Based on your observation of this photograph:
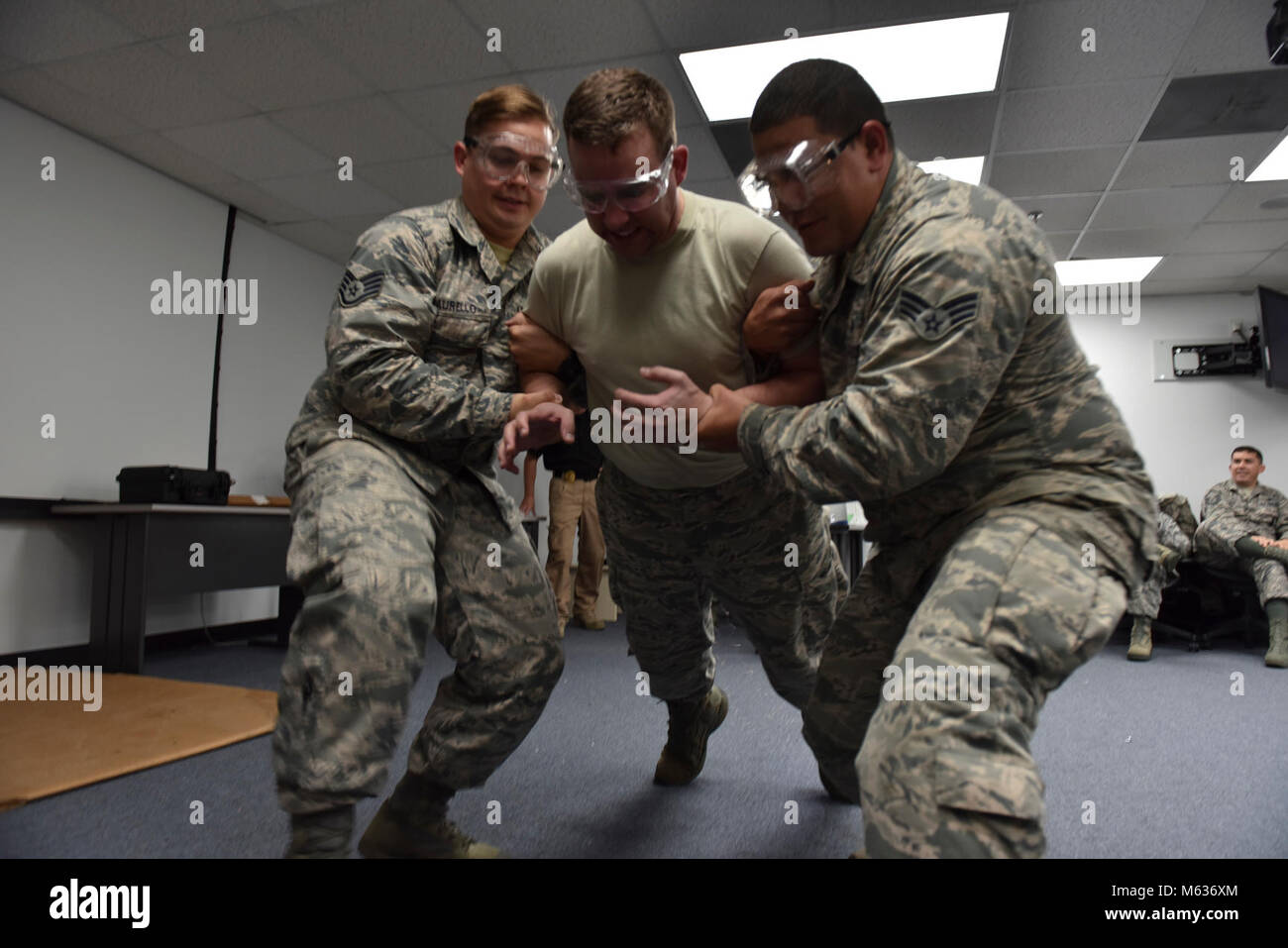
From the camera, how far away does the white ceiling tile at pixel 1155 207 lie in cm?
488

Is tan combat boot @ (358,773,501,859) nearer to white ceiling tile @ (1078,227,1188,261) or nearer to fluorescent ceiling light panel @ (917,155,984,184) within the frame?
fluorescent ceiling light panel @ (917,155,984,184)

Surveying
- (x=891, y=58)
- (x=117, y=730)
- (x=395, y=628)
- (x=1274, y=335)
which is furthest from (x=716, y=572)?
(x=1274, y=335)

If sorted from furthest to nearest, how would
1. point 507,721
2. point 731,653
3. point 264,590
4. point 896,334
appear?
point 264,590
point 731,653
point 507,721
point 896,334

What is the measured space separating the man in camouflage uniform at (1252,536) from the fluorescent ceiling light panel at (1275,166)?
1799 millimetres

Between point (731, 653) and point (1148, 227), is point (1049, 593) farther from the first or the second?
point (1148, 227)

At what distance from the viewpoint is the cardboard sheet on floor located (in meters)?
2.06

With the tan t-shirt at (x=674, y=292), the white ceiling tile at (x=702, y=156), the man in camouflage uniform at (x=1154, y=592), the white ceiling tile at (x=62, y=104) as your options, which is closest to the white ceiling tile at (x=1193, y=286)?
the man in camouflage uniform at (x=1154, y=592)

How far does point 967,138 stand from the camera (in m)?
4.17

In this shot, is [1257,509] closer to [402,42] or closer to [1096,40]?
[1096,40]

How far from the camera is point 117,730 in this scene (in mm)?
2525

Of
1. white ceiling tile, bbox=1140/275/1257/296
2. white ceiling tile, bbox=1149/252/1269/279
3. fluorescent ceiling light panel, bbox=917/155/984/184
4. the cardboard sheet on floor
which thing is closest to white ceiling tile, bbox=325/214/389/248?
the cardboard sheet on floor

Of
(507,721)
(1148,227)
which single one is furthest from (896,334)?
(1148,227)

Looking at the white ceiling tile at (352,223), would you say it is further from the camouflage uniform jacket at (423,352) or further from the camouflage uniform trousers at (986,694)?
the camouflage uniform trousers at (986,694)
